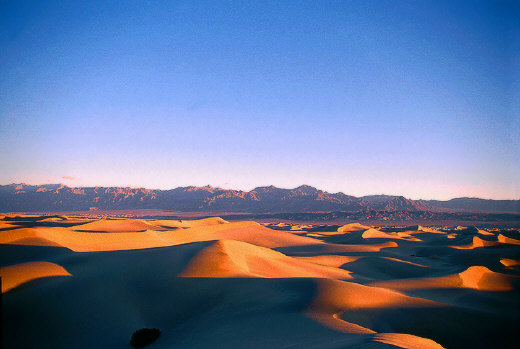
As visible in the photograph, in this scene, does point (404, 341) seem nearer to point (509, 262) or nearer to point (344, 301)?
point (344, 301)

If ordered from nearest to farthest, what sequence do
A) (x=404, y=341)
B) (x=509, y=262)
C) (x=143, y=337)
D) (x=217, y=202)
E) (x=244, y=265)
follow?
(x=404, y=341) → (x=143, y=337) → (x=244, y=265) → (x=509, y=262) → (x=217, y=202)

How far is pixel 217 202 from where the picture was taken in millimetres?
150250

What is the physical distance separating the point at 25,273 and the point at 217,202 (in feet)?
462

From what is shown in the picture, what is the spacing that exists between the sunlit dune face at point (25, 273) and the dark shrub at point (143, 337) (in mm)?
5055

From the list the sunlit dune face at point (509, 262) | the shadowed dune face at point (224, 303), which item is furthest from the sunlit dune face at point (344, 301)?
the sunlit dune face at point (509, 262)

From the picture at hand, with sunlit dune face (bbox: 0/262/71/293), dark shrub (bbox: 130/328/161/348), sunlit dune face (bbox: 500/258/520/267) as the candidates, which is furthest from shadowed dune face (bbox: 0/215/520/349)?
sunlit dune face (bbox: 500/258/520/267)

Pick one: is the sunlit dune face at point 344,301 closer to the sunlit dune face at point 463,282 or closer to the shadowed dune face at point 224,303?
the shadowed dune face at point 224,303

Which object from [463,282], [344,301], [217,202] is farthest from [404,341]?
[217,202]

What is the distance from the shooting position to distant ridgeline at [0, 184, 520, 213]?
436 ft

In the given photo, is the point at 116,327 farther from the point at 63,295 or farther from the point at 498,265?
the point at 498,265

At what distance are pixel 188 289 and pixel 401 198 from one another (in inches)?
5913

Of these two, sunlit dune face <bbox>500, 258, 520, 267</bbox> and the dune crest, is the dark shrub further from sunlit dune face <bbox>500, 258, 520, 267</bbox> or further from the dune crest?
sunlit dune face <bbox>500, 258, 520, 267</bbox>

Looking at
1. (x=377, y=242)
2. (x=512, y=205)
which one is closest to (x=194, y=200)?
(x=377, y=242)

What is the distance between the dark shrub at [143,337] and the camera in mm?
7480
